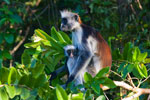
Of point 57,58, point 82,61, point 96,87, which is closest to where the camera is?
point 96,87

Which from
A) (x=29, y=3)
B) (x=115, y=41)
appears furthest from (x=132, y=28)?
(x=29, y=3)

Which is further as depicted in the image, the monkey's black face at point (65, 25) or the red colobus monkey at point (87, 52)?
the monkey's black face at point (65, 25)

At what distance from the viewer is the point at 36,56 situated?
3.39 meters

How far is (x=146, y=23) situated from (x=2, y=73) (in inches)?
132

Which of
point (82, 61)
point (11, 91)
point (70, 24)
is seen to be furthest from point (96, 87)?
point (70, 24)

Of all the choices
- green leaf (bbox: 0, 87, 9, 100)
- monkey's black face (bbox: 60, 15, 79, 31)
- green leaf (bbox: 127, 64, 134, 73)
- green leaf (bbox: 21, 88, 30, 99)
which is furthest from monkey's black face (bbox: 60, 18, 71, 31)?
green leaf (bbox: 0, 87, 9, 100)

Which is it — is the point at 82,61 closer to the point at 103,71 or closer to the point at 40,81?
the point at 103,71

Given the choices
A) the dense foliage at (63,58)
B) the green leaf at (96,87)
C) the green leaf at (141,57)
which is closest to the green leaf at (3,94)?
the dense foliage at (63,58)

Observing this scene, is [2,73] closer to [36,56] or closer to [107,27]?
[36,56]

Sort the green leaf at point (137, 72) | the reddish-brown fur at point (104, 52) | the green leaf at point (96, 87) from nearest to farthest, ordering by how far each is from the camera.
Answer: the green leaf at point (96, 87)
the green leaf at point (137, 72)
the reddish-brown fur at point (104, 52)

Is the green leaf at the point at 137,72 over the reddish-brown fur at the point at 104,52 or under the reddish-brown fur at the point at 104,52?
under

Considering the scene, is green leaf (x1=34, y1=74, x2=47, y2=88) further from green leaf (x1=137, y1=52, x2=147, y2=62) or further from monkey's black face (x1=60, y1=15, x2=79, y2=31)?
monkey's black face (x1=60, y1=15, x2=79, y2=31)

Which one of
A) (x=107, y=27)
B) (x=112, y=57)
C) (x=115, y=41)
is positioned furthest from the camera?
(x=107, y=27)

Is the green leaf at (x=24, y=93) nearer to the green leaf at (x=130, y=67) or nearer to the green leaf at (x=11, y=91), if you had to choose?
the green leaf at (x=11, y=91)
